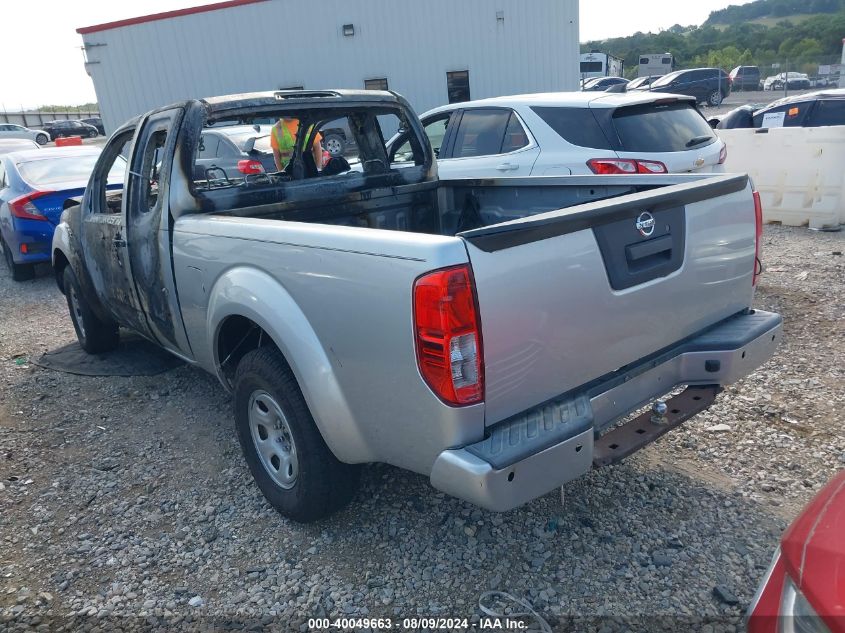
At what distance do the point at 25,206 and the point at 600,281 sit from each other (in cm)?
775

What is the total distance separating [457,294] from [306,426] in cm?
104

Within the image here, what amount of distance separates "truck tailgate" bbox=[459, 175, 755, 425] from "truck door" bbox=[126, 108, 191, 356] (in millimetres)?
2157

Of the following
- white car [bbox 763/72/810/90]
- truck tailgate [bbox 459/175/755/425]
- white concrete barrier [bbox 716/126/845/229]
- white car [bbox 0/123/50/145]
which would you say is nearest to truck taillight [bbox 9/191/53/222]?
truck tailgate [bbox 459/175/755/425]

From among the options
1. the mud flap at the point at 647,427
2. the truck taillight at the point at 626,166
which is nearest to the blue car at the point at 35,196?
the truck taillight at the point at 626,166

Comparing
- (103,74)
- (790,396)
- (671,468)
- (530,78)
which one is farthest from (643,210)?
(103,74)

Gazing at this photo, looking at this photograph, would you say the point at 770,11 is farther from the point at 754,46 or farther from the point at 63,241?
the point at 63,241

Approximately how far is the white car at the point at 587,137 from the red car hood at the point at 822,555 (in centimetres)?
466

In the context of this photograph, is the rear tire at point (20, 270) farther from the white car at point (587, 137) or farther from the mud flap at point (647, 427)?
the mud flap at point (647, 427)

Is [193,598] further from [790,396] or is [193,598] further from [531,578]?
[790,396]

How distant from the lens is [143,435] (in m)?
4.15

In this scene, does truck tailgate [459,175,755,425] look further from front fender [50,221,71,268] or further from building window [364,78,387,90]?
building window [364,78,387,90]

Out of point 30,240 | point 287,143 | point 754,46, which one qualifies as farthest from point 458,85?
point 754,46

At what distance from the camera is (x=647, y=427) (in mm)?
2643

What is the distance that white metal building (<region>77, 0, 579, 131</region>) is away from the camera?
58.5 ft
